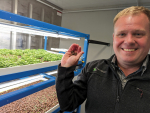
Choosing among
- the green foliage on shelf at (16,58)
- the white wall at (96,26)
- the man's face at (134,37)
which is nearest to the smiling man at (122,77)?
the man's face at (134,37)

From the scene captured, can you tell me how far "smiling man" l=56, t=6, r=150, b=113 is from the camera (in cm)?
84

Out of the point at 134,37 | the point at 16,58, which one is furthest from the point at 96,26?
the point at 134,37

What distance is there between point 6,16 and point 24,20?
7.6 inches

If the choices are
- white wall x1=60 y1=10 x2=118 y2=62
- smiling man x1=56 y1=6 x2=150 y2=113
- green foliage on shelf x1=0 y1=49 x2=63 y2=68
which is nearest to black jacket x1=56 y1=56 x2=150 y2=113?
smiling man x1=56 y1=6 x2=150 y2=113

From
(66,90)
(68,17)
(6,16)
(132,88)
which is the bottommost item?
(66,90)

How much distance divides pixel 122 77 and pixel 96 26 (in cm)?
416

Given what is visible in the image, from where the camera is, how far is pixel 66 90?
972 mm

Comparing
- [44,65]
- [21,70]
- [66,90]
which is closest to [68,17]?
[44,65]

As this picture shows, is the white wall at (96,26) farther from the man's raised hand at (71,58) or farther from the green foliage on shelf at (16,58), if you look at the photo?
the man's raised hand at (71,58)

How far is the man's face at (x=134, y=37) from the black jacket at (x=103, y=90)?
0.51ft

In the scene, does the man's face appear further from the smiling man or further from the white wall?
the white wall

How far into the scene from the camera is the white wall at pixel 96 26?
14.8 feet

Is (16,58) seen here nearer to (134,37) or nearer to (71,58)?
(71,58)

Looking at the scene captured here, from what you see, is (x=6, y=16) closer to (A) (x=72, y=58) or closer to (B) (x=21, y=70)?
(B) (x=21, y=70)
